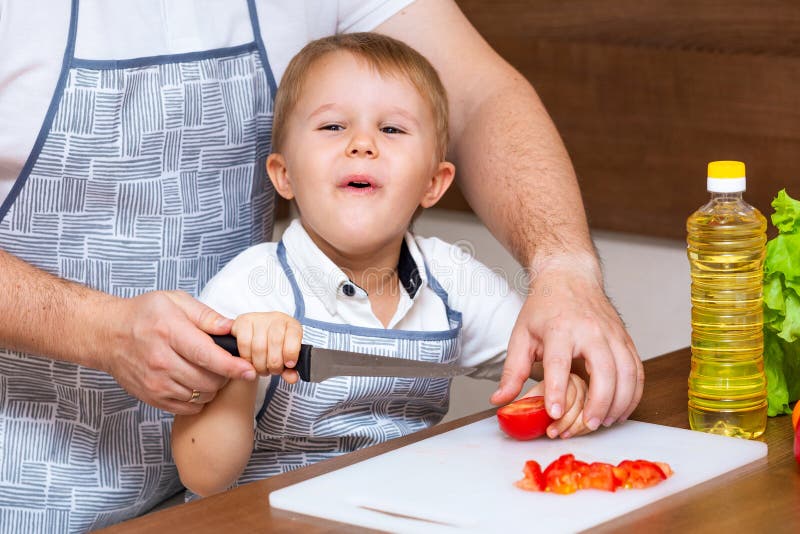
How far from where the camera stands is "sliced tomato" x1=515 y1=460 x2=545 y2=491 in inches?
40.2

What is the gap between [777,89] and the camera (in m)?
2.24

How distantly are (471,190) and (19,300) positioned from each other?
0.66m

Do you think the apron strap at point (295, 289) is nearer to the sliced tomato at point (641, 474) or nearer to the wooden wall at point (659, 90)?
the sliced tomato at point (641, 474)

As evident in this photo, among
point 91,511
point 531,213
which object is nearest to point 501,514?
point 531,213

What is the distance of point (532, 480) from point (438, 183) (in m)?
0.62

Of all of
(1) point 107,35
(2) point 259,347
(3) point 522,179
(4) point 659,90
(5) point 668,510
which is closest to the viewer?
(5) point 668,510

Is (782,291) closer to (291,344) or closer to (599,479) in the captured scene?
(599,479)

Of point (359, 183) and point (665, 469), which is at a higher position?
point (359, 183)

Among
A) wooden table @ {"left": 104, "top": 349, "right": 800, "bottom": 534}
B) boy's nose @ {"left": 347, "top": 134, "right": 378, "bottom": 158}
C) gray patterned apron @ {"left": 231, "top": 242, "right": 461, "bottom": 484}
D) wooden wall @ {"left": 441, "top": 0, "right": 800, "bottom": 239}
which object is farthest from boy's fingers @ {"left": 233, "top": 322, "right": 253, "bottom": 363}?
wooden wall @ {"left": 441, "top": 0, "right": 800, "bottom": 239}

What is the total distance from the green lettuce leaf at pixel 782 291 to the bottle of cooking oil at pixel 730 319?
0.09ft

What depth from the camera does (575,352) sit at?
1222 mm

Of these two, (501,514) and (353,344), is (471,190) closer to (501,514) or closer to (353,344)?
(353,344)

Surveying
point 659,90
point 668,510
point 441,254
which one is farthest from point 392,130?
point 659,90

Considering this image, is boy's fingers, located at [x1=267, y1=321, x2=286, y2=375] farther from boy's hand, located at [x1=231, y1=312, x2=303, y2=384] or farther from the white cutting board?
the white cutting board
